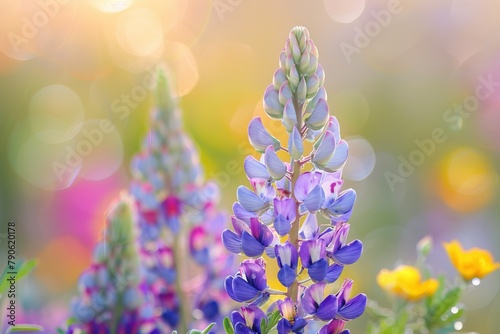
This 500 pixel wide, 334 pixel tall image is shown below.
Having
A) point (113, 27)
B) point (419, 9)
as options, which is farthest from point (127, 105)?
point (419, 9)

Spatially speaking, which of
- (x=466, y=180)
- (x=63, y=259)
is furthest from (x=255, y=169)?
(x=466, y=180)

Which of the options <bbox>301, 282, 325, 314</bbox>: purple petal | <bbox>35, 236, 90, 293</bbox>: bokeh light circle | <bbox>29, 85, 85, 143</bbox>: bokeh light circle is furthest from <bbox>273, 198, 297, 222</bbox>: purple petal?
<bbox>29, 85, 85, 143</bbox>: bokeh light circle

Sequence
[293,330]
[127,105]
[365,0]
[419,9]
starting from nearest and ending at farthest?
1. [293,330]
2. [127,105]
3. [365,0]
4. [419,9]

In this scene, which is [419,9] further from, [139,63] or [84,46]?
[84,46]

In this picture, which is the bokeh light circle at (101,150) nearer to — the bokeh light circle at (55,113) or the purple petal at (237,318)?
the bokeh light circle at (55,113)

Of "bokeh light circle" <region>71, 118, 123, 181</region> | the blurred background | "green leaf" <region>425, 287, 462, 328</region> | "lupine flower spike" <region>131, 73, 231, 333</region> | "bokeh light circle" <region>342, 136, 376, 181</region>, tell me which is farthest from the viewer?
"bokeh light circle" <region>342, 136, 376, 181</region>

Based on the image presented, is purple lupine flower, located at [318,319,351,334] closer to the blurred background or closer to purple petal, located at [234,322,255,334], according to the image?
purple petal, located at [234,322,255,334]
